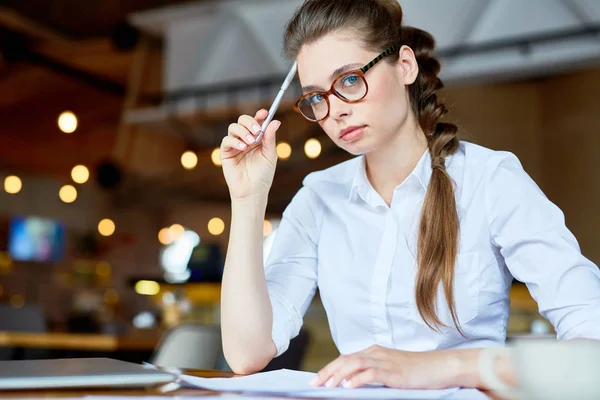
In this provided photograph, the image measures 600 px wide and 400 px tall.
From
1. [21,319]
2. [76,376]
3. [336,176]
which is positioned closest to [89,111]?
[21,319]

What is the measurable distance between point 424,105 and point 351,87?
30cm

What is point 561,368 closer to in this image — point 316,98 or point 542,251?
point 542,251

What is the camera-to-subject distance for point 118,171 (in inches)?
306

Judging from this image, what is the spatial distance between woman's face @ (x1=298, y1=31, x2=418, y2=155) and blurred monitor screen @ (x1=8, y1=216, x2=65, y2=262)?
34.9 feet

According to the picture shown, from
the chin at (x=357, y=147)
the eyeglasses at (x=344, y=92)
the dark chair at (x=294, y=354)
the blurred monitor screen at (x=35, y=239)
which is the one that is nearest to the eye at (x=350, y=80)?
the eyeglasses at (x=344, y=92)

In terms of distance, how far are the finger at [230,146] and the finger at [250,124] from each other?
3 cm

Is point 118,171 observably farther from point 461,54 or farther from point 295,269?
point 295,269

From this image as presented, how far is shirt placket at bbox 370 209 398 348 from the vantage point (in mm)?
1355

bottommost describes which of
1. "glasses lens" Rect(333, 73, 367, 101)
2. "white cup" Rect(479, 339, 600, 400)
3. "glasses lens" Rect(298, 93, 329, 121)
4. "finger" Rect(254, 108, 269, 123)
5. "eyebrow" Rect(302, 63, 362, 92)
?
"white cup" Rect(479, 339, 600, 400)


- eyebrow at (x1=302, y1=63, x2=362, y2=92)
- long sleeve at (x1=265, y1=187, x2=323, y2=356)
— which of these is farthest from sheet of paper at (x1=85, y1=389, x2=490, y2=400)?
eyebrow at (x1=302, y1=63, x2=362, y2=92)

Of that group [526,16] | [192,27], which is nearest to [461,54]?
[526,16]

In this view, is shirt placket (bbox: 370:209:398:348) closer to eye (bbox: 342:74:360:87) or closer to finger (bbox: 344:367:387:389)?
eye (bbox: 342:74:360:87)

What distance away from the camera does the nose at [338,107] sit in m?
1.31

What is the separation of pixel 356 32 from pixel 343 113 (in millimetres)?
182
